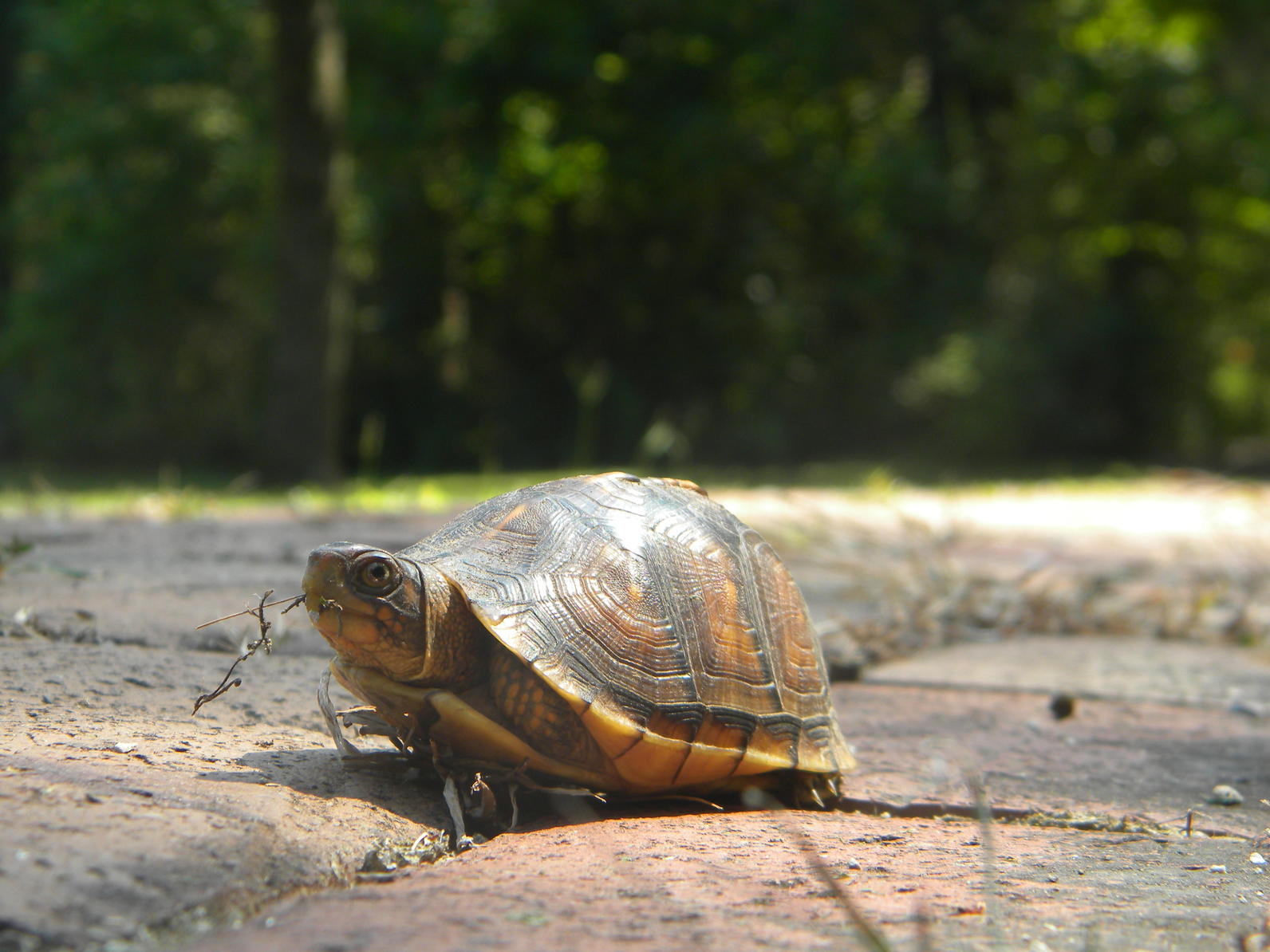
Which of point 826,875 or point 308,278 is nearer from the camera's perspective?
point 826,875

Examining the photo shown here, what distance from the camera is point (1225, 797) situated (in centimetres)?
Result: 221

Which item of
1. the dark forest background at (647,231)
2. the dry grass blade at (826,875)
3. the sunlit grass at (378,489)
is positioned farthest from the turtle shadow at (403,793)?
the dark forest background at (647,231)

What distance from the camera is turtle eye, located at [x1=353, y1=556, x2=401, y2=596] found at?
174 centimetres

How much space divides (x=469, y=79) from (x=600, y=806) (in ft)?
36.4

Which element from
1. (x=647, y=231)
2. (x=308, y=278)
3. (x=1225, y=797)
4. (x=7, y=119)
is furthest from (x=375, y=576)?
(x=7, y=119)

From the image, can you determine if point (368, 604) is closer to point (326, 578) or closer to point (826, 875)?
point (326, 578)

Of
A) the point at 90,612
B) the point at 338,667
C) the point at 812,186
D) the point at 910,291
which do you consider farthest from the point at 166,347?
the point at 338,667

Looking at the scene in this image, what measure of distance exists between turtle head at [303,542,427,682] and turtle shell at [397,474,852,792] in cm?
12

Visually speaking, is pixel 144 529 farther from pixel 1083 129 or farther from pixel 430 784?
pixel 1083 129

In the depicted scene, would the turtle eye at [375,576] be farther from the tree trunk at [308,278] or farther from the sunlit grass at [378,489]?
the tree trunk at [308,278]

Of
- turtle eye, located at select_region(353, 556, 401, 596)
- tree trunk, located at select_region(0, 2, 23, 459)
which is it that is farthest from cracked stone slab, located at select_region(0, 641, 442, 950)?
tree trunk, located at select_region(0, 2, 23, 459)

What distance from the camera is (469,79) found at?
39.9ft

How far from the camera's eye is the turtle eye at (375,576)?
68.5 inches

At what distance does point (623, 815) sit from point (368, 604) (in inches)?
22.3
